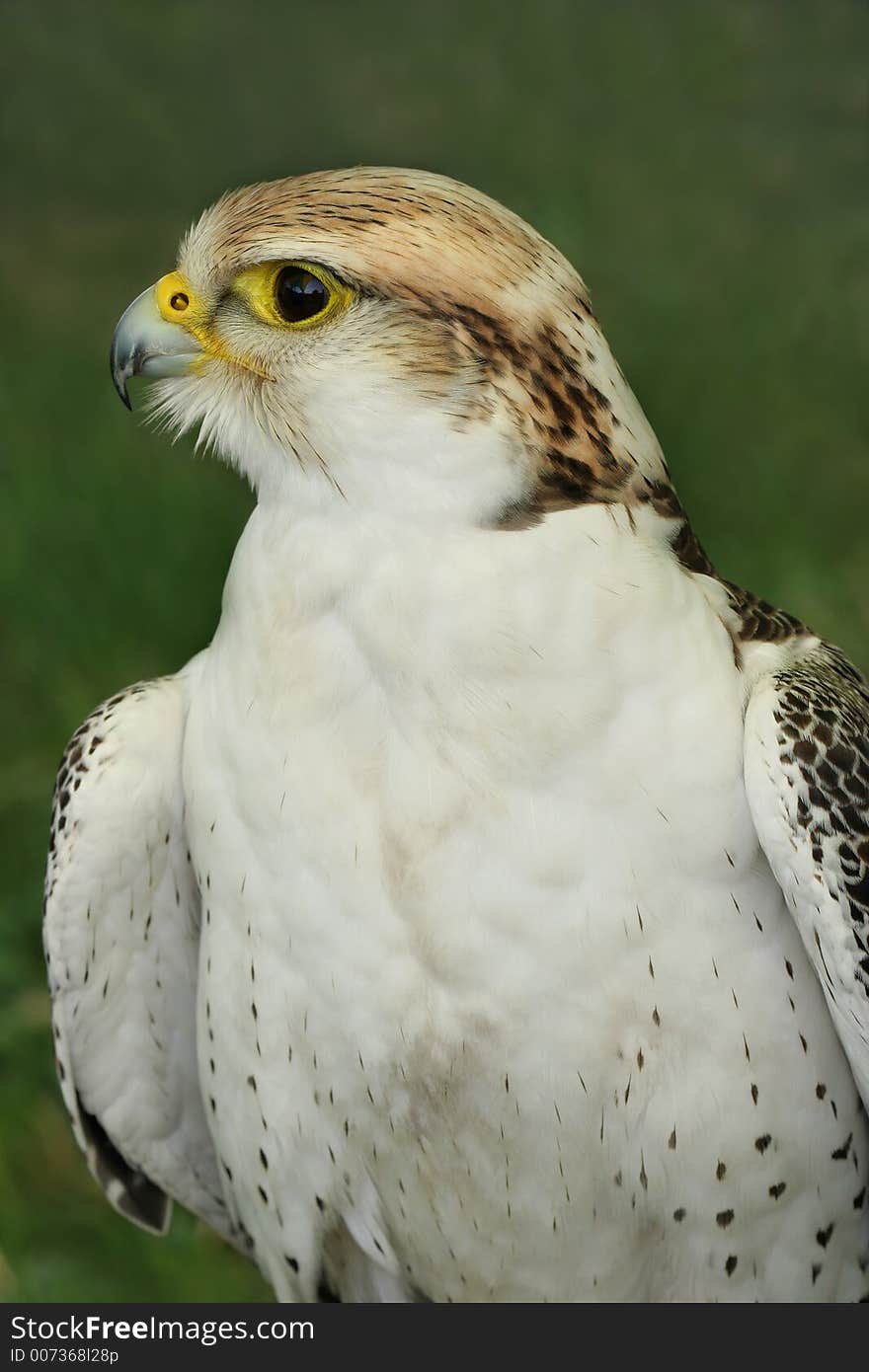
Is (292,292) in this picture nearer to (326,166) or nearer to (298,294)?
(298,294)

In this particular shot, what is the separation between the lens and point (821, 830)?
8.38 feet

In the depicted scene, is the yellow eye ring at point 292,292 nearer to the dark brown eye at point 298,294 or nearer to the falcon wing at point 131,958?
the dark brown eye at point 298,294

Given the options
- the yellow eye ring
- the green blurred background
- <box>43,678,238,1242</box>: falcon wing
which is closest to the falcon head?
the yellow eye ring

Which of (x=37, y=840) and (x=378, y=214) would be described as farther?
(x=37, y=840)

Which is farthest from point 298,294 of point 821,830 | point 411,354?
point 821,830

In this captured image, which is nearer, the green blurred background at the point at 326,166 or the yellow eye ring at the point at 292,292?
the yellow eye ring at the point at 292,292

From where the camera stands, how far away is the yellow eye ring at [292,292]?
253cm

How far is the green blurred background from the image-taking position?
5121 millimetres

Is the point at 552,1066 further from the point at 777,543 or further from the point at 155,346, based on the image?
the point at 777,543

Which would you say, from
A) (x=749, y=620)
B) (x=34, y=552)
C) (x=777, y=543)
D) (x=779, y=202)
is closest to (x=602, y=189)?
(x=779, y=202)

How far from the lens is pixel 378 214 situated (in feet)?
8.27

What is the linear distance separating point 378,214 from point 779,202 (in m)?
4.30

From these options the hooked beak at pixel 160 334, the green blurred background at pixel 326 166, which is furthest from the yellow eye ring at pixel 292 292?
the green blurred background at pixel 326 166

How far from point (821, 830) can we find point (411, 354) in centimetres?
89
